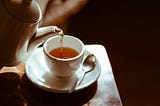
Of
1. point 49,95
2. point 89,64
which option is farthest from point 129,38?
point 49,95

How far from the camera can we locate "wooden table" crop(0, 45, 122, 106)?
2.75ft

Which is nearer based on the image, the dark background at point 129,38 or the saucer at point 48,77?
the saucer at point 48,77

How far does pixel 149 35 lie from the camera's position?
199 centimetres

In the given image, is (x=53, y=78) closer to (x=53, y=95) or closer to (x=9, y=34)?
(x=53, y=95)

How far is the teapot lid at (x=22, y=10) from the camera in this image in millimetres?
770

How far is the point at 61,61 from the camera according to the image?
2.75 feet

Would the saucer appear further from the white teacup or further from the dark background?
the dark background

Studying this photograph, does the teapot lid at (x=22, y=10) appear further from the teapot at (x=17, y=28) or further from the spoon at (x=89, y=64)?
the spoon at (x=89, y=64)

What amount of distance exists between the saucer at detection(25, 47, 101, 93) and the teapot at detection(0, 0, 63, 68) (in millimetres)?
59

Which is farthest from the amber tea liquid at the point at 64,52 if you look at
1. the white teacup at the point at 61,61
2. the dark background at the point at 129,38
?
the dark background at the point at 129,38

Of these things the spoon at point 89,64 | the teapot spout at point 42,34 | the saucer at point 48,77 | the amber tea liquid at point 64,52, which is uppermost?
the teapot spout at point 42,34

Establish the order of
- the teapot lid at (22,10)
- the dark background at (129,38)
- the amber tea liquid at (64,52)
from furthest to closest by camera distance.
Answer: the dark background at (129,38), the amber tea liquid at (64,52), the teapot lid at (22,10)

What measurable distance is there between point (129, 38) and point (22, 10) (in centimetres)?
125

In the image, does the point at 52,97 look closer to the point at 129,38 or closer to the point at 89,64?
the point at 89,64
